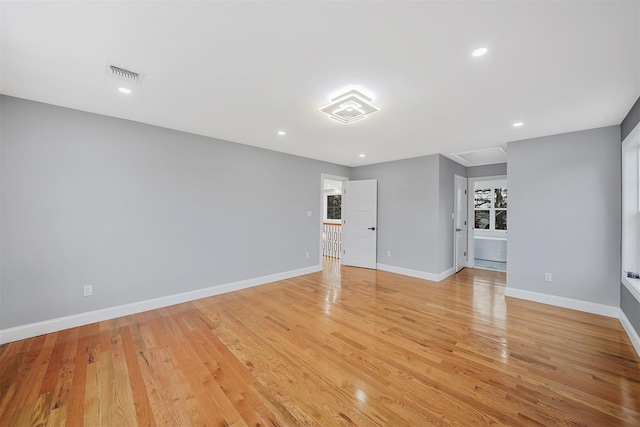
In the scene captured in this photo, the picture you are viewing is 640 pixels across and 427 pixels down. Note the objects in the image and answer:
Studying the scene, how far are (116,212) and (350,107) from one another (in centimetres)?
313

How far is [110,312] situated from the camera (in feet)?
9.84

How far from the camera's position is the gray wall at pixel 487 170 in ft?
18.0

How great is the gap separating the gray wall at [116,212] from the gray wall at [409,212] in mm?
2601

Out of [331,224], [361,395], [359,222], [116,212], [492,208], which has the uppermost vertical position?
[492,208]

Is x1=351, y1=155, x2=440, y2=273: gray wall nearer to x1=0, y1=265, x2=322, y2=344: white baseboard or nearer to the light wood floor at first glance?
the light wood floor

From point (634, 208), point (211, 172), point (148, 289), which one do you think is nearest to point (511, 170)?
point (634, 208)

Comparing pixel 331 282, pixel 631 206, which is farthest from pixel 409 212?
pixel 631 206

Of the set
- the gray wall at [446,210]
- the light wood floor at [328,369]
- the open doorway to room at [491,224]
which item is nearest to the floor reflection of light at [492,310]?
the light wood floor at [328,369]

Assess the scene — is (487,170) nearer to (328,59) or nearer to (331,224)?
(331,224)

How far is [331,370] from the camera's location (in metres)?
2.06

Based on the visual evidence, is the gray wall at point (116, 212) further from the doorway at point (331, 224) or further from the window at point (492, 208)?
the window at point (492, 208)

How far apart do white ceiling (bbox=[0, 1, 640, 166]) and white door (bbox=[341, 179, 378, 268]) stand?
9.08 feet

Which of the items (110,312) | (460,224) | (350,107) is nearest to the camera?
(350,107)

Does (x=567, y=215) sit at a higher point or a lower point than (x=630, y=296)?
higher
